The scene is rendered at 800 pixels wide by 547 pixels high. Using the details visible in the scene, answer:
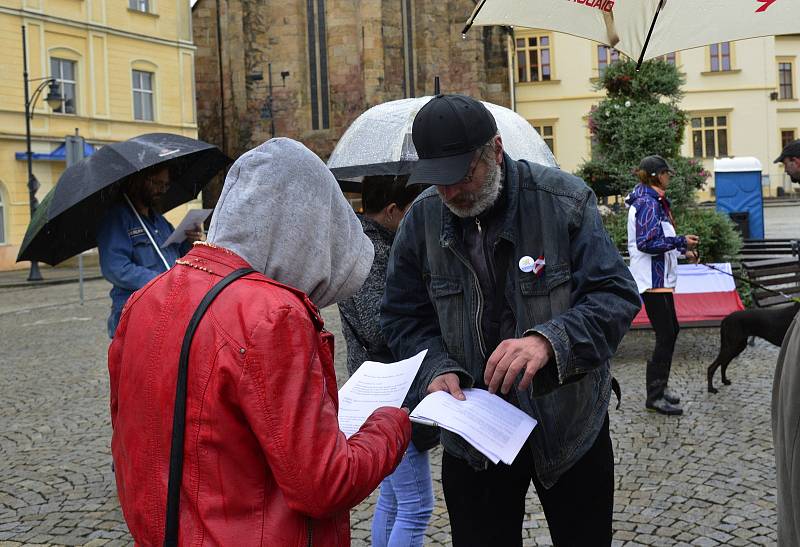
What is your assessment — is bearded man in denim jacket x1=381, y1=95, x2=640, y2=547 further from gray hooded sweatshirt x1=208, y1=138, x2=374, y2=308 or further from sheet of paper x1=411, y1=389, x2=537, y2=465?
gray hooded sweatshirt x1=208, y1=138, x2=374, y2=308

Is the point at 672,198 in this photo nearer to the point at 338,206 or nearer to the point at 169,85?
the point at 338,206

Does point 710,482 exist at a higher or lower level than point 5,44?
lower

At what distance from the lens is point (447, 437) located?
2.64 metres

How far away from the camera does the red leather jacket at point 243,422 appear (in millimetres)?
1709

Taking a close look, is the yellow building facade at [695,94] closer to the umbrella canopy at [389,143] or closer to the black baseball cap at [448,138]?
the umbrella canopy at [389,143]

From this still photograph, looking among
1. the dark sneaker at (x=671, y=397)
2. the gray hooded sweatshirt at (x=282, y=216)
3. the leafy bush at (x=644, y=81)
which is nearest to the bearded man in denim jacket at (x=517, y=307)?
the gray hooded sweatshirt at (x=282, y=216)

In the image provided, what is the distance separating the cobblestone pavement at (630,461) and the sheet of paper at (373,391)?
195cm

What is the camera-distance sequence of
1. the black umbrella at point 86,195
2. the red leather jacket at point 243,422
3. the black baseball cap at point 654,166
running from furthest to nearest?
the black baseball cap at point 654,166
the black umbrella at point 86,195
the red leather jacket at point 243,422

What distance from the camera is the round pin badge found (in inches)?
95.4

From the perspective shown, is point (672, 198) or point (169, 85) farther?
point (169, 85)

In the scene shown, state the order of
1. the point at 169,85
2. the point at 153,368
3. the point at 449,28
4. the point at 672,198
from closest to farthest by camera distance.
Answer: the point at 153,368, the point at 672,198, the point at 169,85, the point at 449,28

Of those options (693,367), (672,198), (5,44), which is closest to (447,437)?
(693,367)

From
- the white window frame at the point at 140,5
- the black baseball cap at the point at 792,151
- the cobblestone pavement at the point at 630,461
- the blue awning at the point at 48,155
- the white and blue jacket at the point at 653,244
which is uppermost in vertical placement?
the white window frame at the point at 140,5

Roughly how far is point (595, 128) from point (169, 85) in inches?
955
